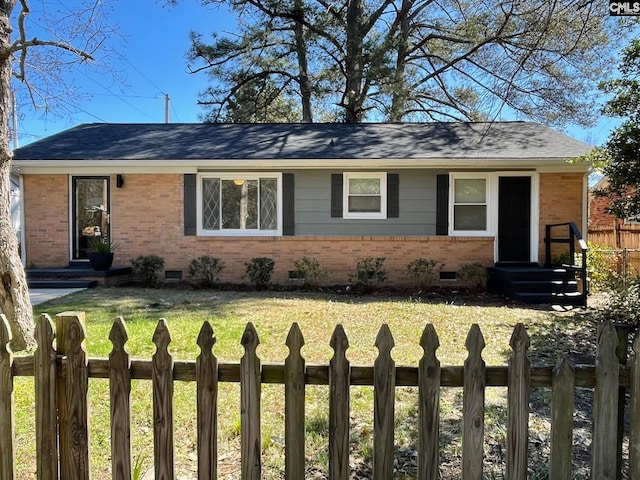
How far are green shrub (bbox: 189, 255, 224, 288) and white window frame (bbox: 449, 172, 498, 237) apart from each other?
18.8 feet

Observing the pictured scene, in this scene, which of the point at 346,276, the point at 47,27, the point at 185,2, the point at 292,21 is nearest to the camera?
the point at 47,27

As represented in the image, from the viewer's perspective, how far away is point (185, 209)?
10977 millimetres

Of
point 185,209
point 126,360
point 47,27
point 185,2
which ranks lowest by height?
point 126,360

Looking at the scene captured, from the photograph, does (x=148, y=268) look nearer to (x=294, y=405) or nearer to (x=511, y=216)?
(x=511, y=216)

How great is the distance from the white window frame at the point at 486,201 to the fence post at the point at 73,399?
32.7 feet

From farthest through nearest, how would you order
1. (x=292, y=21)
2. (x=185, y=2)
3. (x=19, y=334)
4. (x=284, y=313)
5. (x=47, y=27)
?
1. (x=292, y=21)
2. (x=185, y=2)
3. (x=284, y=313)
4. (x=47, y=27)
5. (x=19, y=334)

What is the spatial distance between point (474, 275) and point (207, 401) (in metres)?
9.22

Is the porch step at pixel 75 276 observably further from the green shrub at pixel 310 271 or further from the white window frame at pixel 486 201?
the white window frame at pixel 486 201

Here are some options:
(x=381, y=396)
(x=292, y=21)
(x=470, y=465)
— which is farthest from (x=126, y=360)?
(x=292, y=21)

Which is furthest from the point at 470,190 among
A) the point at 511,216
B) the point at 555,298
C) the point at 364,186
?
the point at 555,298

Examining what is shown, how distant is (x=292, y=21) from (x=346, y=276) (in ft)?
42.5

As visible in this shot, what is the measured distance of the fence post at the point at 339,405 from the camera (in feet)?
6.04

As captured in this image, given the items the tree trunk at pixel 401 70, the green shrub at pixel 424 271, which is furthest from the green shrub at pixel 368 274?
the tree trunk at pixel 401 70

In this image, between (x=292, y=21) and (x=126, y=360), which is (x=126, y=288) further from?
(x=292, y=21)
